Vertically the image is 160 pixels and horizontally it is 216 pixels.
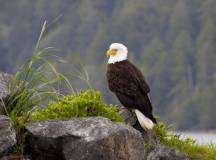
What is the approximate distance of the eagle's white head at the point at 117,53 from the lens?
11.2 meters

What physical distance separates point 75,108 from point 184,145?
6.72 feet

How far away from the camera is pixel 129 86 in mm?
10906

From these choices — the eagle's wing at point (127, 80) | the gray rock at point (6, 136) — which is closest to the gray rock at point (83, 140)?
the gray rock at point (6, 136)

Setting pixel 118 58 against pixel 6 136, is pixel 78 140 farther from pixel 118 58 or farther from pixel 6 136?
pixel 118 58

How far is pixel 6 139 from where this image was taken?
25.2ft

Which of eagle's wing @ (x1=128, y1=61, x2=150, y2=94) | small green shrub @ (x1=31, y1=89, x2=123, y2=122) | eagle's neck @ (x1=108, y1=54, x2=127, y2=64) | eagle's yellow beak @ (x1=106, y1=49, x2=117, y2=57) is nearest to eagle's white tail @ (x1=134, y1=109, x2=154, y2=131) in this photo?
eagle's wing @ (x1=128, y1=61, x2=150, y2=94)

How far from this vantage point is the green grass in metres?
10.3

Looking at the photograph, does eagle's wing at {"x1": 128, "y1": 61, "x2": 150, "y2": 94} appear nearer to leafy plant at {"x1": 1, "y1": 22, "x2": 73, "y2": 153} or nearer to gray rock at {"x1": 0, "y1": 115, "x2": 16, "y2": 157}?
leafy plant at {"x1": 1, "y1": 22, "x2": 73, "y2": 153}

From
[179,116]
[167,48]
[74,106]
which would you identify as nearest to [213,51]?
[167,48]

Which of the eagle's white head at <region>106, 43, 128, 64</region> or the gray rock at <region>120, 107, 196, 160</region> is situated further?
the eagle's white head at <region>106, 43, 128, 64</region>

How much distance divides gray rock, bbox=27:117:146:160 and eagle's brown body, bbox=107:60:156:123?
7.81 feet

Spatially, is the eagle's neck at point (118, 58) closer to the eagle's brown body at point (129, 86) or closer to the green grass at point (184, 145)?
the eagle's brown body at point (129, 86)

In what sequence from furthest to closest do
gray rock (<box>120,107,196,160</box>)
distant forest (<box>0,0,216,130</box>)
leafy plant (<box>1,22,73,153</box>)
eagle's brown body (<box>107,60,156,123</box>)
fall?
1. distant forest (<box>0,0,216,130</box>)
2. eagle's brown body (<box>107,60,156,123</box>)
3. gray rock (<box>120,107,196,160</box>)
4. leafy plant (<box>1,22,73,153</box>)

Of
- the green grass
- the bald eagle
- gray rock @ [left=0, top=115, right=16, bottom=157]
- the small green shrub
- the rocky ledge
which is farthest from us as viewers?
the bald eagle
